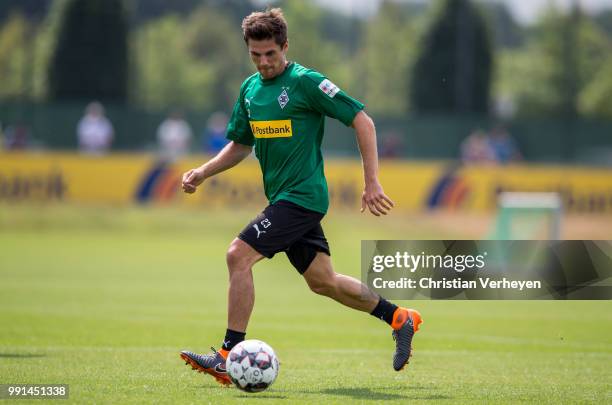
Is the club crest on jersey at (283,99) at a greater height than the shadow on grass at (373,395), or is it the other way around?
the club crest on jersey at (283,99)

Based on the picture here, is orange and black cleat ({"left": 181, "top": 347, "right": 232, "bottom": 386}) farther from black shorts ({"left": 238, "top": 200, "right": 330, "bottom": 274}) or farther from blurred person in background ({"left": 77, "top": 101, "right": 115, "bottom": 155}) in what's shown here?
blurred person in background ({"left": 77, "top": 101, "right": 115, "bottom": 155})

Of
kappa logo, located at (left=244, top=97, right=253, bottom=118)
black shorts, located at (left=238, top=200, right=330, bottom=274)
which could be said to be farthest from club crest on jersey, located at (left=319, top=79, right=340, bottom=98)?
black shorts, located at (left=238, top=200, right=330, bottom=274)

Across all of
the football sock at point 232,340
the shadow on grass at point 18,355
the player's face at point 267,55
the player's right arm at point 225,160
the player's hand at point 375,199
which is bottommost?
the shadow on grass at point 18,355

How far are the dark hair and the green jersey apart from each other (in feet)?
1.10

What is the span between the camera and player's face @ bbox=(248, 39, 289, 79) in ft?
26.7

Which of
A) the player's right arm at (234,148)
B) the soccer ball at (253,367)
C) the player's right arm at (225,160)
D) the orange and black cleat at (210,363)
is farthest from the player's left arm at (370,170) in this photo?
the orange and black cleat at (210,363)

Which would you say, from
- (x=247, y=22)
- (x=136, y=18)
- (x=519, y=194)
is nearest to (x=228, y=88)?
(x=136, y=18)

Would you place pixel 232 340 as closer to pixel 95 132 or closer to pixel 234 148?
pixel 234 148

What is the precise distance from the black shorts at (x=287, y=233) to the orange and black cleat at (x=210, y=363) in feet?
2.64

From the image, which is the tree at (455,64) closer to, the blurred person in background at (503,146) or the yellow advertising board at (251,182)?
the blurred person in background at (503,146)

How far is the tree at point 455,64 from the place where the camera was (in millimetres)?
35812

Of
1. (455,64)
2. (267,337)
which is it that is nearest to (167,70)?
(455,64)

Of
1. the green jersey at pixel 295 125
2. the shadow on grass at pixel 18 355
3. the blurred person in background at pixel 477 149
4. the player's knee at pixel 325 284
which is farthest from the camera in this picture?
the blurred person in background at pixel 477 149

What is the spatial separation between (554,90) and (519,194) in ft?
27.4
